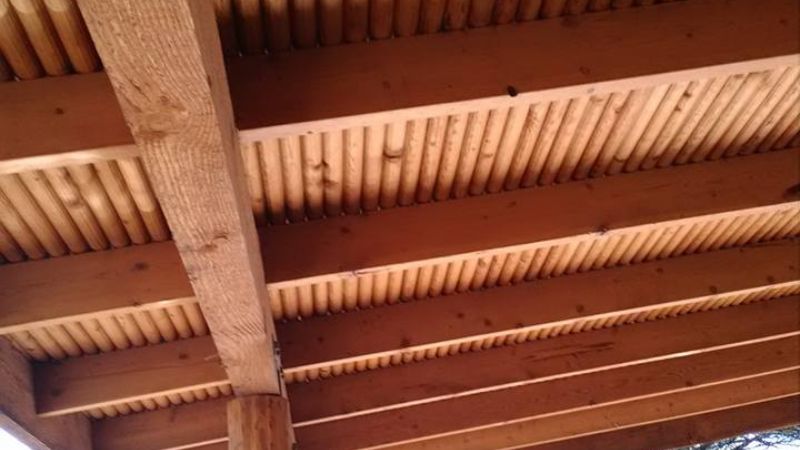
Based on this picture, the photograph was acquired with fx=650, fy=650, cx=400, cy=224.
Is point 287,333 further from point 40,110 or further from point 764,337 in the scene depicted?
point 764,337

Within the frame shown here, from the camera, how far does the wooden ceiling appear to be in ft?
8.21

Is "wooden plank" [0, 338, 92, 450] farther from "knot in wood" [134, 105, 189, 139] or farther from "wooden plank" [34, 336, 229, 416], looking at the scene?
"knot in wood" [134, 105, 189, 139]

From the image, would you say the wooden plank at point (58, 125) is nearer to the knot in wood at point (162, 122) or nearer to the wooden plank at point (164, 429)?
the knot in wood at point (162, 122)

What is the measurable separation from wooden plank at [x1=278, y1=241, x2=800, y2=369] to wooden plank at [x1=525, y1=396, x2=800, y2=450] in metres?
4.40

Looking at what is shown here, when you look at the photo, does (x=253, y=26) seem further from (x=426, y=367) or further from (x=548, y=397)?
(x=548, y=397)

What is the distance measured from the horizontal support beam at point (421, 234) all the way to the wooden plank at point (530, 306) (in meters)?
1.12

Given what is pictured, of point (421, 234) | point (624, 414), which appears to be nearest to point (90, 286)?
point (421, 234)

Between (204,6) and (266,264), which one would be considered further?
(266,264)

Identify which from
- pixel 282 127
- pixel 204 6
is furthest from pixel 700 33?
pixel 204 6

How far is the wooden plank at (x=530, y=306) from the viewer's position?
473 cm

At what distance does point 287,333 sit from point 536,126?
243 centimetres

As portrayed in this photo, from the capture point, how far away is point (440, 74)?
2.79 m

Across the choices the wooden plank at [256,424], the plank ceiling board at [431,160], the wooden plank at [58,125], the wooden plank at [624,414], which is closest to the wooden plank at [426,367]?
the wooden plank at [256,424]

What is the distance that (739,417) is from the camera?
8.80 m
